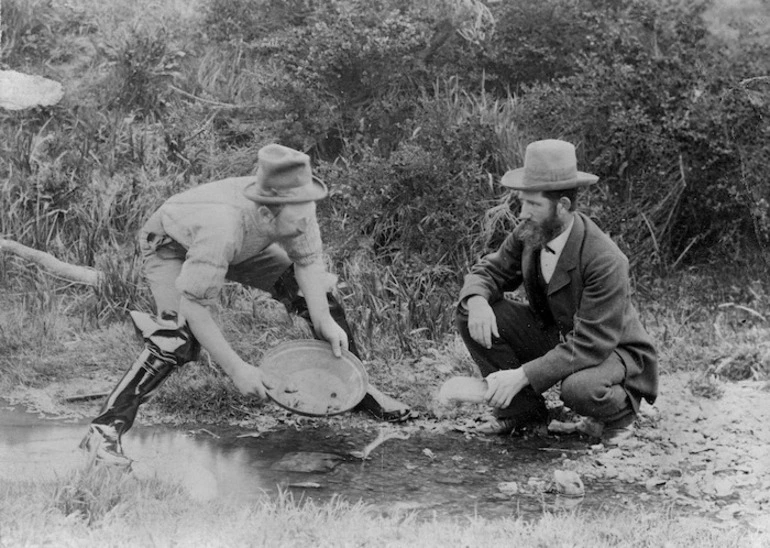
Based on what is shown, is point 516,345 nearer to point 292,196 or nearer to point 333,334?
point 333,334

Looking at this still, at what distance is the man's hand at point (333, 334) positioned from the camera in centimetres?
455

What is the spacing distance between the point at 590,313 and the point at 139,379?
206 cm

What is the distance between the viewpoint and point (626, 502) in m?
4.07

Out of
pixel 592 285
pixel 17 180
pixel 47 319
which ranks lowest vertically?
pixel 47 319

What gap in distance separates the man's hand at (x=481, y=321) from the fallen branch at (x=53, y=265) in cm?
274

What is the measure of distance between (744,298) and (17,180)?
5.19 metres

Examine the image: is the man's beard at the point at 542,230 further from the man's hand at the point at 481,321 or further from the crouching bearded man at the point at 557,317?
the man's hand at the point at 481,321

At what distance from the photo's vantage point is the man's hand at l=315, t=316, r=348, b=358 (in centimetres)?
455

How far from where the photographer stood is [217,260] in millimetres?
4066

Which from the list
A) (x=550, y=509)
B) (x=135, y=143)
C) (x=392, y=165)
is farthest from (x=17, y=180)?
(x=550, y=509)

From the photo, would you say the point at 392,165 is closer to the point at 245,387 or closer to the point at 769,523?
the point at 245,387

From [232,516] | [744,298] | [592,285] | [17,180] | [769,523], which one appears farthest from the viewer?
[17,180]

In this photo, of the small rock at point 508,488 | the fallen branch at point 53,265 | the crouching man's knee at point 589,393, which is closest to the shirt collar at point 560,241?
the crouching man's knee at point 589,393

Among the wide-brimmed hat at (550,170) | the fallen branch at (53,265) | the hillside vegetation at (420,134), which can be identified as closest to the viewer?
the wide-brimmed hat at (550,170)
